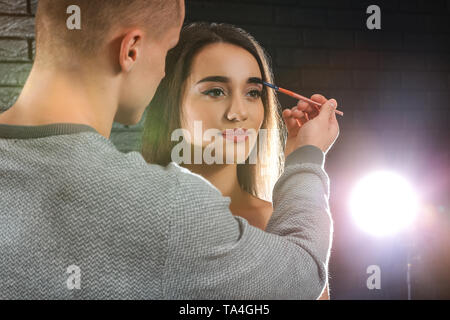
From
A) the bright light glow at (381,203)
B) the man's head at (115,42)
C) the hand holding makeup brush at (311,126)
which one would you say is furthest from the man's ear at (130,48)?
the bright light glow at (381,203)

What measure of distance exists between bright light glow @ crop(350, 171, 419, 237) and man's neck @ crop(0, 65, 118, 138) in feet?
3.74

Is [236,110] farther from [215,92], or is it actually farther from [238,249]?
[238,249]

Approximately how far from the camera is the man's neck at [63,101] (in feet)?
3.06

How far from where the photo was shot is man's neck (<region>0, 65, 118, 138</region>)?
3.06ft

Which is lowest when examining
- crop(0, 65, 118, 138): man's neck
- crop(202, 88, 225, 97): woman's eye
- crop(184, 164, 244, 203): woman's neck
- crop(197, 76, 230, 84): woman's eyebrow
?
crop(184, 164, 244, 203): woman's neck

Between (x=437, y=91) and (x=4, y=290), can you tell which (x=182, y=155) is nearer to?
(x=4, y=290)

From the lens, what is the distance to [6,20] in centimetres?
163

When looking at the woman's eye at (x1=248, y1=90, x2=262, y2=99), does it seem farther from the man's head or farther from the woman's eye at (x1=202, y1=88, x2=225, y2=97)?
the man's head

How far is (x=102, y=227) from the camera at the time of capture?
84cm

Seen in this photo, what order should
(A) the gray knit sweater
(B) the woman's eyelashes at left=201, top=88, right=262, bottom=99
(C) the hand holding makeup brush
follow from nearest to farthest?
(A) the gray knit sweater, (C) the hand holding makeup brush, (B) the woman's eyelashes at left=201, top=88, right=262, bottom=99

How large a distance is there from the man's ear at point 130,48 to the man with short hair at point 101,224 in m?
0.09

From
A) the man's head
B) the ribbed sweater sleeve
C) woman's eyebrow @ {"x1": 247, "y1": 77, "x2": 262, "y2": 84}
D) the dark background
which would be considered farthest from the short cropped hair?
the dark background

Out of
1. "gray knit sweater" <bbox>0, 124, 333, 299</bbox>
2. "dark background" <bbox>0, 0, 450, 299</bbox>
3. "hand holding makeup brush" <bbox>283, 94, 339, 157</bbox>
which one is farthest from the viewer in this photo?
"dark background" <bbox>0, 0, 450, 299</bbox>
